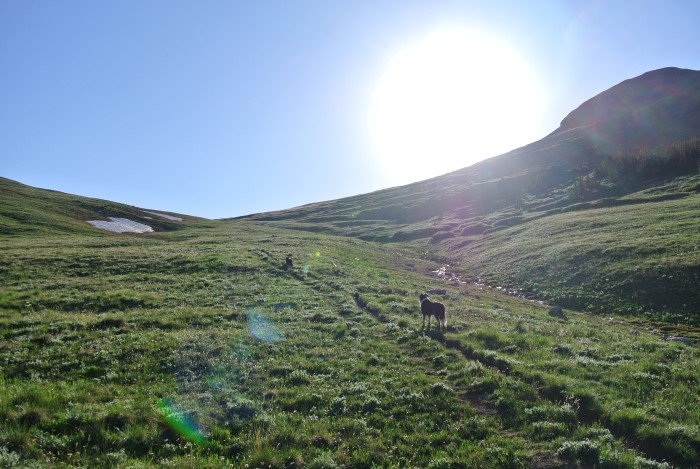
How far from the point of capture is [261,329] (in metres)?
20.3

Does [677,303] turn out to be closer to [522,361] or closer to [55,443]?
[522,361]

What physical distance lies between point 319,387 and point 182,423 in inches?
171

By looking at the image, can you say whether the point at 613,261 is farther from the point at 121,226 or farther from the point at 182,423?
the point at 121,226

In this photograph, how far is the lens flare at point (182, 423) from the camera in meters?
9.68

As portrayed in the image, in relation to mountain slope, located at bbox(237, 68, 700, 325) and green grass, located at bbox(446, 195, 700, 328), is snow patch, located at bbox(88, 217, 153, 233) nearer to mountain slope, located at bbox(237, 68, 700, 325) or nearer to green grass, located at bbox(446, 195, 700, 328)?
mountain slope, located at bbox(237, 68, 700, 325)

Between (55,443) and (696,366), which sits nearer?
(55,443)

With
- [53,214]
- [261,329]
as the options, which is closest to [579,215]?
[261,329]

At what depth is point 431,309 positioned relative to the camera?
21203 millimetres

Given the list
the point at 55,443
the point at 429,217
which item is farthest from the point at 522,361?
the point at 429,217

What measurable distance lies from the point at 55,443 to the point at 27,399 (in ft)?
→ 9.44

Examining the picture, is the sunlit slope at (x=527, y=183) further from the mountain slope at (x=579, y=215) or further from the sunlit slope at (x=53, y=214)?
the sunlit slope at (x=53, y=214)

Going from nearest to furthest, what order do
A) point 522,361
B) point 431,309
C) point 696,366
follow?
point 696,366 → point 522,361 → point 431,309

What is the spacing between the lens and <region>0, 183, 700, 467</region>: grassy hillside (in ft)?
30.2

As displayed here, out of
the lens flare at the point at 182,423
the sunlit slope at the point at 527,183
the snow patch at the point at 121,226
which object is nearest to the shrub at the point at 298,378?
the lens flare at the point at 182,423
